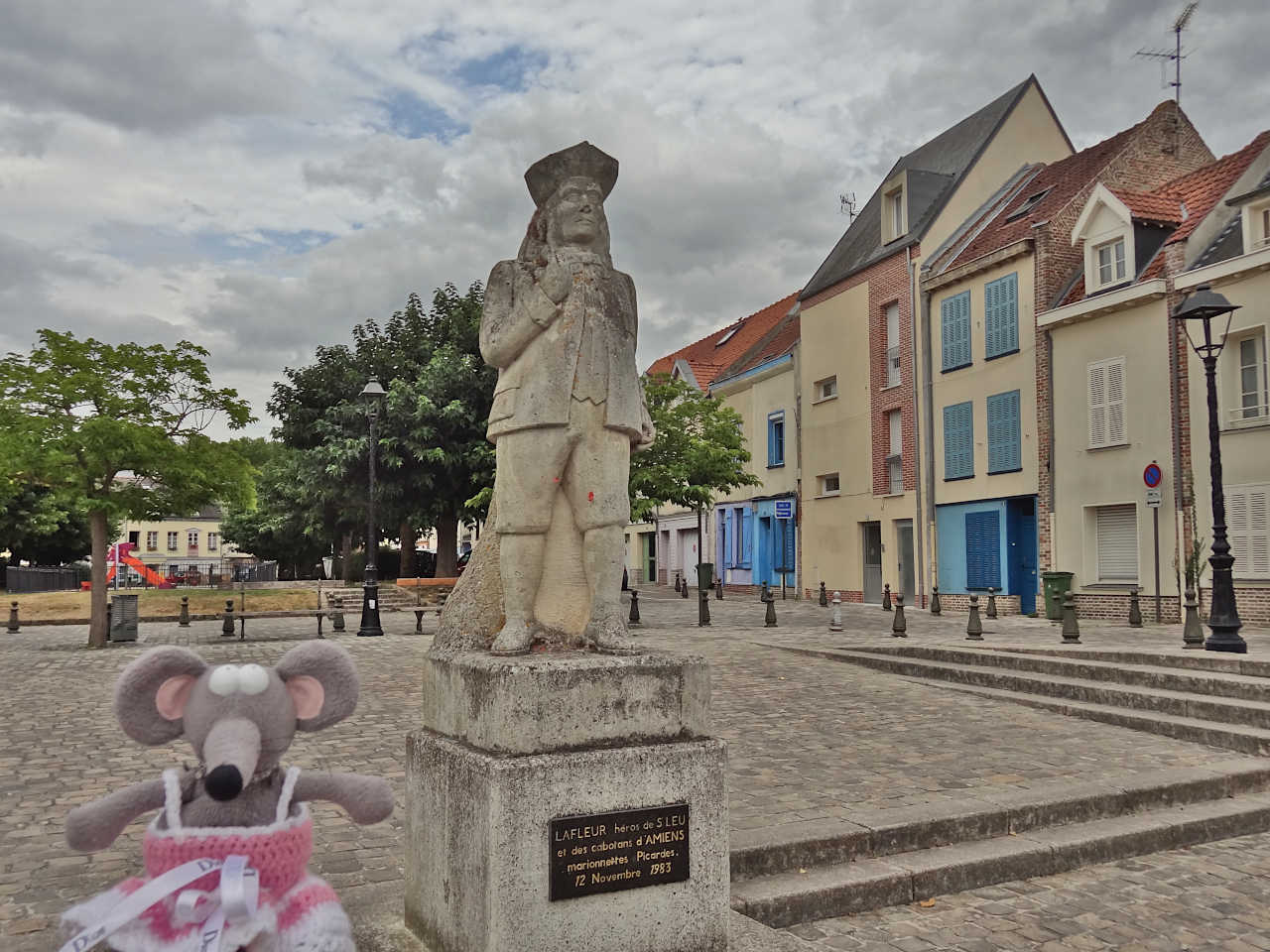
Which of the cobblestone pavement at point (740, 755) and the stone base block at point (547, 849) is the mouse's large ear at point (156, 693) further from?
the cobblestone pavement at point (740, 755)

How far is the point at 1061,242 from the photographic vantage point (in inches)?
894

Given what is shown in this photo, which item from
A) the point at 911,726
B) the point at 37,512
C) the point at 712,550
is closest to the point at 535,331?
the point at 911,726

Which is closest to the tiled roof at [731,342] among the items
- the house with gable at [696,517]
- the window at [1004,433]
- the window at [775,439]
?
the house with gable at [696,517]

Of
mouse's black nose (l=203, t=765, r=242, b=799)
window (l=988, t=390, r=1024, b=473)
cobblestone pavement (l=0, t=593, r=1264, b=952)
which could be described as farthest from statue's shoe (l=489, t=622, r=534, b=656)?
window (l=988, t=390, r=1024, b=473)

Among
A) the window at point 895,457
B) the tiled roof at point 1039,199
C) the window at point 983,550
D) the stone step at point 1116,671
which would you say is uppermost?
the tiled roof at point 1039,199

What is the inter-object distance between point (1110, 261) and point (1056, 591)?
22.9 ft

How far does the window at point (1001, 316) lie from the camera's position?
2339cm

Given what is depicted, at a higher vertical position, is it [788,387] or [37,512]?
[788,387]

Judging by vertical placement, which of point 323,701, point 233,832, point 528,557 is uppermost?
point 528,557

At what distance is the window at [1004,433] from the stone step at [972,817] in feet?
54.4

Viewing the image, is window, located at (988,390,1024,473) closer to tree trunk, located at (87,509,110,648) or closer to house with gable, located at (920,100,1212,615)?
house with gable, located at (920,100,1212,615)

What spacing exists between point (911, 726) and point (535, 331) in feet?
22.3

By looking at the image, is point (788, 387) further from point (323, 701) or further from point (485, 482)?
point (323, 701)

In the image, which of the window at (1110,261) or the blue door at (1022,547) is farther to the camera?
the blue door at (1022,547)
